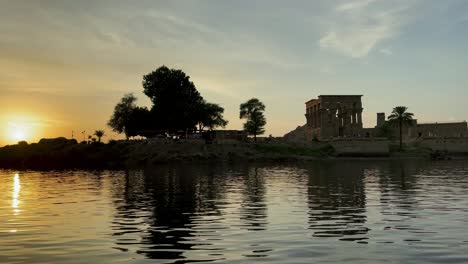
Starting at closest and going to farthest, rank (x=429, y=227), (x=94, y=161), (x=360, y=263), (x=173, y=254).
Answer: (x=360, y=263) → (x=173, y=254) → (x=429, y=227) → (x=94, y=161)

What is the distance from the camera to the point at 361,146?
462ft

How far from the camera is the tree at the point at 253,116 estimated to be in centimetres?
16400

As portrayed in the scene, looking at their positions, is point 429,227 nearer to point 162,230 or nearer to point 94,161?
point 162,230

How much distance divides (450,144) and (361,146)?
28384mm

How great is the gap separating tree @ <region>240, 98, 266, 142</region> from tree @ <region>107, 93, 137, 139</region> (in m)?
37.1

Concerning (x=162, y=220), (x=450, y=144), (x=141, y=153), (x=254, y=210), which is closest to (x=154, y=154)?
(x=141, y=153)

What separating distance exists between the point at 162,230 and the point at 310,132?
515 ft

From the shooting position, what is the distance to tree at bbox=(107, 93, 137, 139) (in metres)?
157

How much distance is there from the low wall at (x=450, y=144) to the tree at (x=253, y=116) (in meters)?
50.8

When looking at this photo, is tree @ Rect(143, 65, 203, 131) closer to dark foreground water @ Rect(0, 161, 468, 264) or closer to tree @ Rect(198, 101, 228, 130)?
tree @ Rect(198, 101, 228, 130)

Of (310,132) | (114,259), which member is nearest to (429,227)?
(114,259)

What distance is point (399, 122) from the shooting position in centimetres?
14562

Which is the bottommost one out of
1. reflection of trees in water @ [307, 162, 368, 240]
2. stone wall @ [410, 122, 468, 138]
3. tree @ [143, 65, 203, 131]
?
reflection of trees in water @ [307, 162, 368, 240]

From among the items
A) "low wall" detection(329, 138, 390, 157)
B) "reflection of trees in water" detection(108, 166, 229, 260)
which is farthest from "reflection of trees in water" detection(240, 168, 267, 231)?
"low wall" detection(329, 138, 390, 157)
